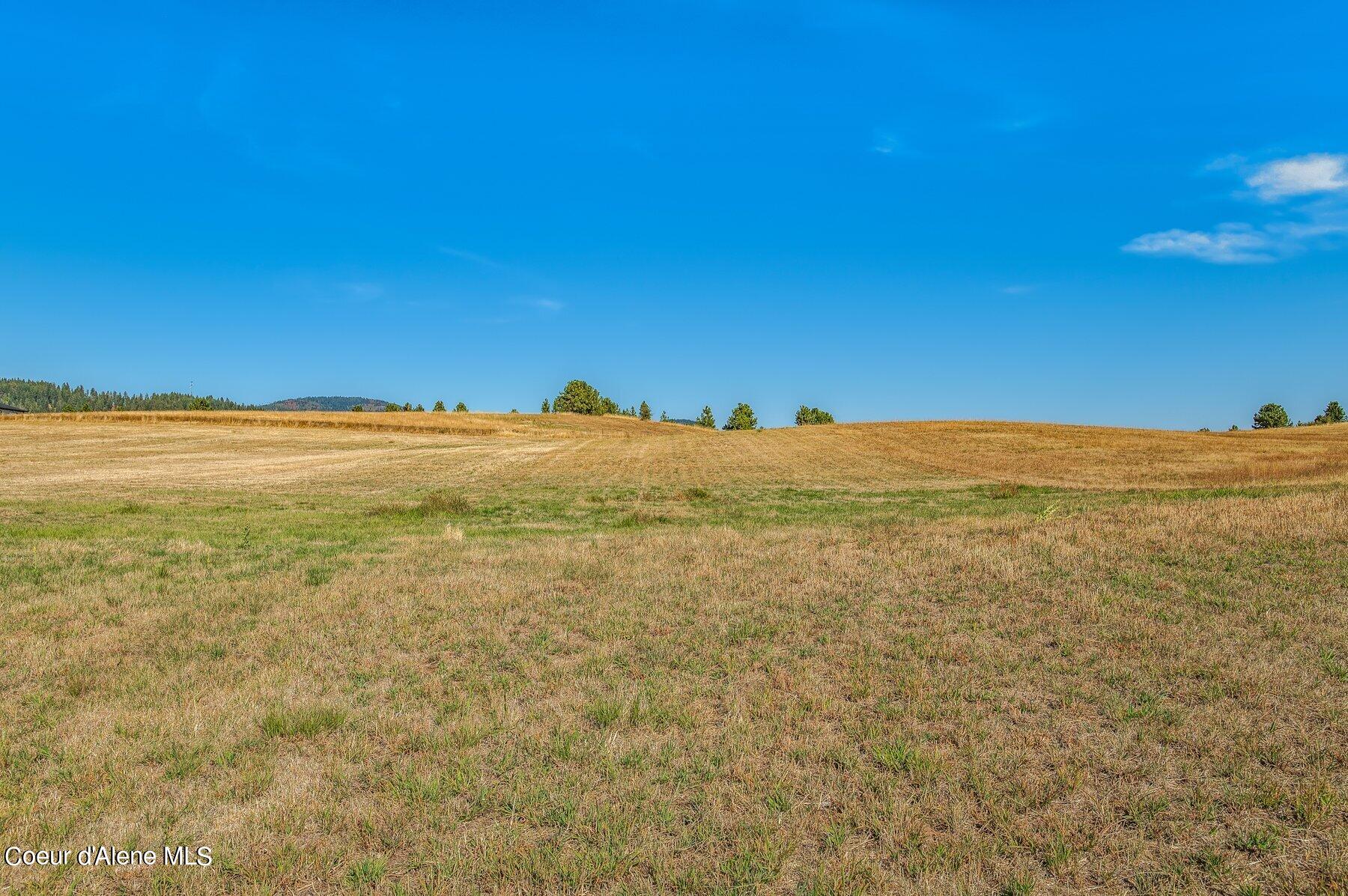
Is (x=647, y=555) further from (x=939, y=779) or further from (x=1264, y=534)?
(x=1264, y=534)

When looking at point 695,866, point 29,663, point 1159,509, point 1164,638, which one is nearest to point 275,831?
point 695,866

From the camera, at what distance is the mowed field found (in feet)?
15.2

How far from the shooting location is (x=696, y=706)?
7.06 metres

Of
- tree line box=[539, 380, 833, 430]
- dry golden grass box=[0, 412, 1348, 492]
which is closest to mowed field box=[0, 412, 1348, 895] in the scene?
dry golden grass box=[0, 412, 1348, 492]

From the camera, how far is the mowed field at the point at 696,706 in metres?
4.64

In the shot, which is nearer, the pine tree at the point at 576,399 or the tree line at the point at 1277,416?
the tree line at the point at 1277,416

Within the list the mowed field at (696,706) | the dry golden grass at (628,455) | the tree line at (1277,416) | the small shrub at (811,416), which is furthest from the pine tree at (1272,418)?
the mowed field at (696,706)

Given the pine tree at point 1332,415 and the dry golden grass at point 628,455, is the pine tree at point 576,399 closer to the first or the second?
the dry golden grass at point 628,455

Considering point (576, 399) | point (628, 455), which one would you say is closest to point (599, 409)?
point (576, 399)

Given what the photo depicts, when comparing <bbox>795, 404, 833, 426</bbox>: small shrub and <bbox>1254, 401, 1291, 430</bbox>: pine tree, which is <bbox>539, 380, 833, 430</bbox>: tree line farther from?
<bbox>1254, 401, 1291, 430</bbox>: pine tree

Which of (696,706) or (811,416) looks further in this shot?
(811,416)

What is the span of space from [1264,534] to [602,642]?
14.1m

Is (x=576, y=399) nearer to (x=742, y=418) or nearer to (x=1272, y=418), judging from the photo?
(x=742, y=418)

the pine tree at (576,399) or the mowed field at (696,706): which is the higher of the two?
the pine tree at (576,399)
